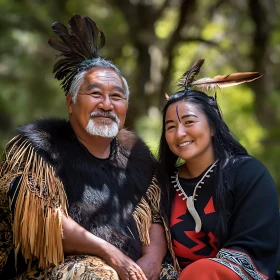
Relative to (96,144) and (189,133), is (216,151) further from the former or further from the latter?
(96,144)

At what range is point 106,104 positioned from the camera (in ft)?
10.7

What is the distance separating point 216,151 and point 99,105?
787mm

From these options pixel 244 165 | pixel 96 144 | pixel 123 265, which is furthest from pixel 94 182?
pixel 244 165

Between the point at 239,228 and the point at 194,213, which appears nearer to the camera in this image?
the point at 239,228

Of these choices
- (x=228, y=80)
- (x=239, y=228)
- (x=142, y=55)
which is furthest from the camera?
(x=142, y=55)

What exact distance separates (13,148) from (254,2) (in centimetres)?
613

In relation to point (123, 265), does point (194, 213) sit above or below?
above

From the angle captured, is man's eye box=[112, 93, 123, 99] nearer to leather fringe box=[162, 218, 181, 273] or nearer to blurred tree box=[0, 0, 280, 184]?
leather fringe box=[162, 218, 181, 273]

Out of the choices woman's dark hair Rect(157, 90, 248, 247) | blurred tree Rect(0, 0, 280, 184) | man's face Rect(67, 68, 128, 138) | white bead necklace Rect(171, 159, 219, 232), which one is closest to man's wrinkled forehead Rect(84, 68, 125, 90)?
man's face Rect(67, 68, 128, 138)

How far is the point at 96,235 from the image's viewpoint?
307cm

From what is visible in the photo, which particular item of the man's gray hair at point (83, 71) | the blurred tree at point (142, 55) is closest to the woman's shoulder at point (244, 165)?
the man's gray hair at point (83, 71)

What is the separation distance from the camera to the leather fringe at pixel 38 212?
289cm

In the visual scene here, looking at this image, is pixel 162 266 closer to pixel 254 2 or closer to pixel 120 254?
pixel 120 254

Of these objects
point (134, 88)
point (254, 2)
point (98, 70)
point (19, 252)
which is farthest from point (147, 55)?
point (19, 252)
